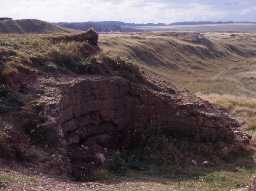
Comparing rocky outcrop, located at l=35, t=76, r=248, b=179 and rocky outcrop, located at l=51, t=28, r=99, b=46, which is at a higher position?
rocky outcrop, located at l=51, t=28, r=99, b=46

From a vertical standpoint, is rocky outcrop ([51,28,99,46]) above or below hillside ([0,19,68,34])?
above

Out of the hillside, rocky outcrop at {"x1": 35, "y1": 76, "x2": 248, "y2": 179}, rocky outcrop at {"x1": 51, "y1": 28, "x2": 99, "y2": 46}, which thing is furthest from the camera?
the hillside

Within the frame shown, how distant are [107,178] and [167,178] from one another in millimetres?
2004

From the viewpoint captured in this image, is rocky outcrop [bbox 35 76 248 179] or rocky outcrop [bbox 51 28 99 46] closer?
rocky outcrop [bbox 35 76 248 179]

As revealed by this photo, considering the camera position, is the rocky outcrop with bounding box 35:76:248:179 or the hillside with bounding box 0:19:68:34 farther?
the hillside with bounding box 0:19:68:34

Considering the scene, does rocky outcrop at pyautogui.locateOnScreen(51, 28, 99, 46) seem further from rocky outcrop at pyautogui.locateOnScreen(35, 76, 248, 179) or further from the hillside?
the hillside

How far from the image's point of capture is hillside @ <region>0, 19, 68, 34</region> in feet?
262

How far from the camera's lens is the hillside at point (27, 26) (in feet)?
262

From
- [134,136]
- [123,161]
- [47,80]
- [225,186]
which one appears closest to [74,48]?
[47,80]

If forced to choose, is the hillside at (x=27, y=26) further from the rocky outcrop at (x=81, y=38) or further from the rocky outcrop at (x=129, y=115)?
the rocky outcrop at (x=129, y=115)

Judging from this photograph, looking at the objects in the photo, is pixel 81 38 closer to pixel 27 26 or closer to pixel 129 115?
pixel 129 115

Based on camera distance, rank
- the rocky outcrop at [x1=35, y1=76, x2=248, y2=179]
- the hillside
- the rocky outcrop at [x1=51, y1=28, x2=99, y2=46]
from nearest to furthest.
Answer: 1. the rocky outcrop at [x1=35, y1=76, x2=248, y2=179]
2. the rocky outcrop at [x1=51, y1=28, x2=99, y2=46]
3. the hillside

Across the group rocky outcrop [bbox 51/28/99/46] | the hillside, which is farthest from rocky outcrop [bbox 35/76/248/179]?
the hillside

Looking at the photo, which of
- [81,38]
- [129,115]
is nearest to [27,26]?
[81,38]
